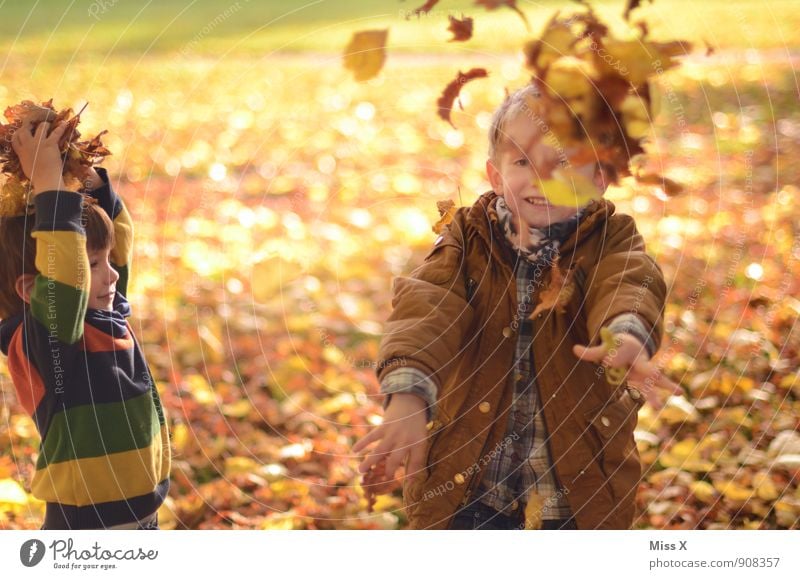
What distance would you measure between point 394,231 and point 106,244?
83.6 inches

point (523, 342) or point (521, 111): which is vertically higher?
point (521, 111)

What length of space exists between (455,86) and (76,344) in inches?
38.6

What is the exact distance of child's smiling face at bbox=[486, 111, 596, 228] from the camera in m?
2.04

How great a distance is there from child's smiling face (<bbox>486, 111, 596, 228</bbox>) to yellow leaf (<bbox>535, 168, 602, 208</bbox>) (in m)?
0.02

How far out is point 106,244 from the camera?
6.70ft

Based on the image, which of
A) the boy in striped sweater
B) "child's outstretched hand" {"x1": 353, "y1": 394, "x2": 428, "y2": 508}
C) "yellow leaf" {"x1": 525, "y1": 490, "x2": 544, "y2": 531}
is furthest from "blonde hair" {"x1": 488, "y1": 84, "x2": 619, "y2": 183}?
the boy in striped sweater

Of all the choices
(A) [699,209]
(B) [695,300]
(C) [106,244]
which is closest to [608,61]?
(C) [106,244]

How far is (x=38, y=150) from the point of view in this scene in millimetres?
2043

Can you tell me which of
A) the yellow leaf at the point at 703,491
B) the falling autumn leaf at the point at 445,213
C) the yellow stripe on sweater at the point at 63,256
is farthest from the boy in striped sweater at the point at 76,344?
the yellow leaf at the point at 703,491

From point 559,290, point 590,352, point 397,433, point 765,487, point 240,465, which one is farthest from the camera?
point 240,465

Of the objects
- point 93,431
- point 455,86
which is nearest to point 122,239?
point 93,431

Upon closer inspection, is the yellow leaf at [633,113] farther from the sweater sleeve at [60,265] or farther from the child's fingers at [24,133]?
the child's fingers at [24,133]

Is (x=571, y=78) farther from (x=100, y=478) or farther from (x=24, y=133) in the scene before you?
(x=100, y=478)

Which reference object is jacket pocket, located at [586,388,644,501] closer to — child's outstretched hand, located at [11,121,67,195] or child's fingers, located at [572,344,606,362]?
child's fingers, located at [572,344,606,362]
